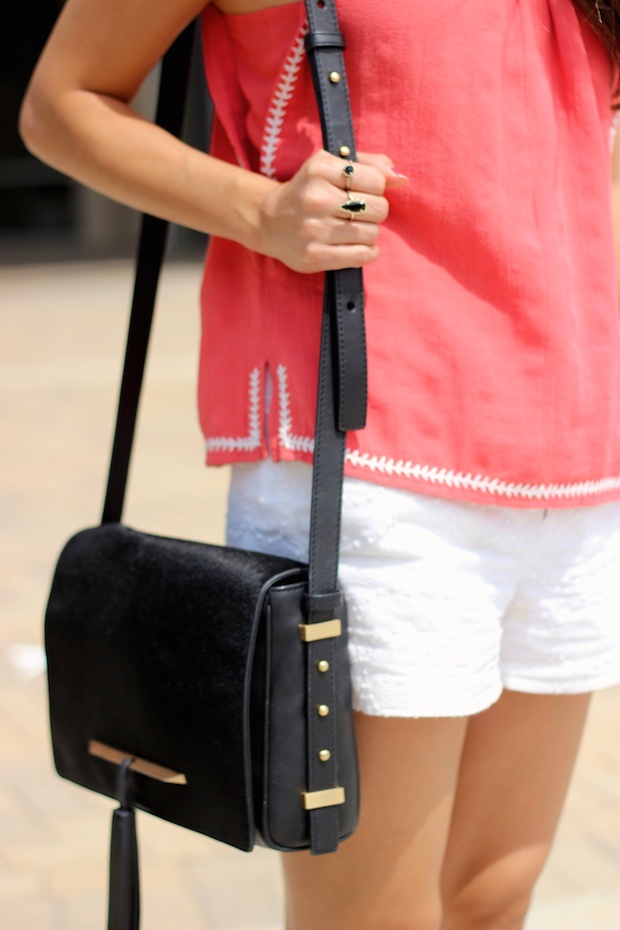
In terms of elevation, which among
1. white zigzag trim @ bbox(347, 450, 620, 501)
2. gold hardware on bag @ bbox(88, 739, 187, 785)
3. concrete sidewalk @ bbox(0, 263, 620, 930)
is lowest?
concrete sidewalk @ bbox(0, 263, 620, 930)

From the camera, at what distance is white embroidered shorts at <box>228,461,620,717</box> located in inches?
43.4

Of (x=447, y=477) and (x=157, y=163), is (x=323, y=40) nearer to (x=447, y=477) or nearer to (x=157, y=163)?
(x=157, y=163)

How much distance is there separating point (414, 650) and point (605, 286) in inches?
16.0

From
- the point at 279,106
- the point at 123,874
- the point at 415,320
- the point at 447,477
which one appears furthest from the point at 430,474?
the point at 123,874

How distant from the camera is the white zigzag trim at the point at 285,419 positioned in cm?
113

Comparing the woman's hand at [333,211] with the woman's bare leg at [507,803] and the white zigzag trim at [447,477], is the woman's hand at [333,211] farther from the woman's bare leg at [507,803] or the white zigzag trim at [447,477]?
the woman's bare leg at [507,803]

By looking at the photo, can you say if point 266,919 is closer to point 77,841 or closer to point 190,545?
point 77,841

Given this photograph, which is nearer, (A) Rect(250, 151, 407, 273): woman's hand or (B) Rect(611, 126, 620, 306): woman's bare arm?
(A) Rect(250, 151, 407, 273): woman's hand

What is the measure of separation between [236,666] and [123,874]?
0.33 metres

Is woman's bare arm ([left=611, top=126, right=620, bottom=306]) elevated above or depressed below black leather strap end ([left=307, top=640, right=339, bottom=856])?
above

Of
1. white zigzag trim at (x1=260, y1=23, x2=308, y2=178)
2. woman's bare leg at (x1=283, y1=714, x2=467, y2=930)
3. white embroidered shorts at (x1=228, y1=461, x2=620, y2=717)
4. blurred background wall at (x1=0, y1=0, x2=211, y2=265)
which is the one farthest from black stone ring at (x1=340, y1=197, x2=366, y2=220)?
blurred background wall at (x1=0, y1=0, x2=211, y2=265)

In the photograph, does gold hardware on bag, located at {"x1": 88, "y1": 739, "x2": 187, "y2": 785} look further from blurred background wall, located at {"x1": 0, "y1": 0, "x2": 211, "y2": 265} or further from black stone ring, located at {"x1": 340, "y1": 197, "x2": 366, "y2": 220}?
blurred background wall, located at {"x1": 0, "y1": 0, "x2": 211, "y2": 265}

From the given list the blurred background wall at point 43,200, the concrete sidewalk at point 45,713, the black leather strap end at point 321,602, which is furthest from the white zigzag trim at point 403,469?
the blurred background wall at point 43,200

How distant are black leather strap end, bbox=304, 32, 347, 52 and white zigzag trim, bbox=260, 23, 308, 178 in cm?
4
